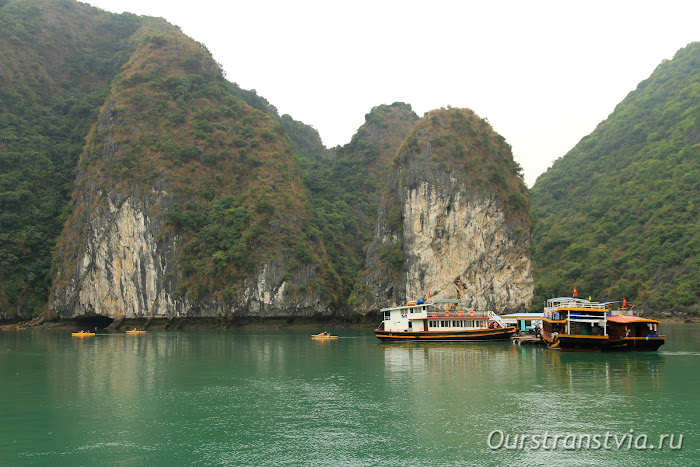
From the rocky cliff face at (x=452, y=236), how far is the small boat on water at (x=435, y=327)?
1937cm

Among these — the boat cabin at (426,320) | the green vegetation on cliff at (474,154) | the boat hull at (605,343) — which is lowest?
the boat hull at (605,343)

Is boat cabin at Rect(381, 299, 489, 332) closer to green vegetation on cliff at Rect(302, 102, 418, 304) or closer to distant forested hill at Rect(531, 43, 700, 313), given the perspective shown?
green vegetation on cliff at Rect(302, 102, 418, 304)

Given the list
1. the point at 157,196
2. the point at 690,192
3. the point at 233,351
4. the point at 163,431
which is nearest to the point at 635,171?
the point at 690,192

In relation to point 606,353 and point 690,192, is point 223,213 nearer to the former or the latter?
point 606,353

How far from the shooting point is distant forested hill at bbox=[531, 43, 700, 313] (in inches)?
2854

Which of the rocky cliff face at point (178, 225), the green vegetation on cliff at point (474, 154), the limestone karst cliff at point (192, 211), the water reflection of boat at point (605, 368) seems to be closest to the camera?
the water reflection of boat at point (605, 368)

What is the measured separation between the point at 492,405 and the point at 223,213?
163ft

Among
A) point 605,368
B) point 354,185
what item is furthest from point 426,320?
point 354,185

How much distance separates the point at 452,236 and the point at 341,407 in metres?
45.5

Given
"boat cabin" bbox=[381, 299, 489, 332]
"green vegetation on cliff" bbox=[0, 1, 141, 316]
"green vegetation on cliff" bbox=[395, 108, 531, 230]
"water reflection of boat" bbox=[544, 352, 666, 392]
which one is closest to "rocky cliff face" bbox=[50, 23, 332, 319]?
"green vegetation on cliff" bbox=[0, 1, 141, 316]

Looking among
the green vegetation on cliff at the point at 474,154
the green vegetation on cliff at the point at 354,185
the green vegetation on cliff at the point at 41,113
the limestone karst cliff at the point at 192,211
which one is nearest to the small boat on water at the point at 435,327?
the limestone karst cliff at the point at 192,211

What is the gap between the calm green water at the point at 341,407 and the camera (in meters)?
14.3

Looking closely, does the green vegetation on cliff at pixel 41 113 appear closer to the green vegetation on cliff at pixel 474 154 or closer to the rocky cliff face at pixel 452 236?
the rocky cliff face at pixel 452 236

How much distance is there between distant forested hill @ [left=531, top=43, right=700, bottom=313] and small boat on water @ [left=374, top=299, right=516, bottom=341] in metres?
35.8
